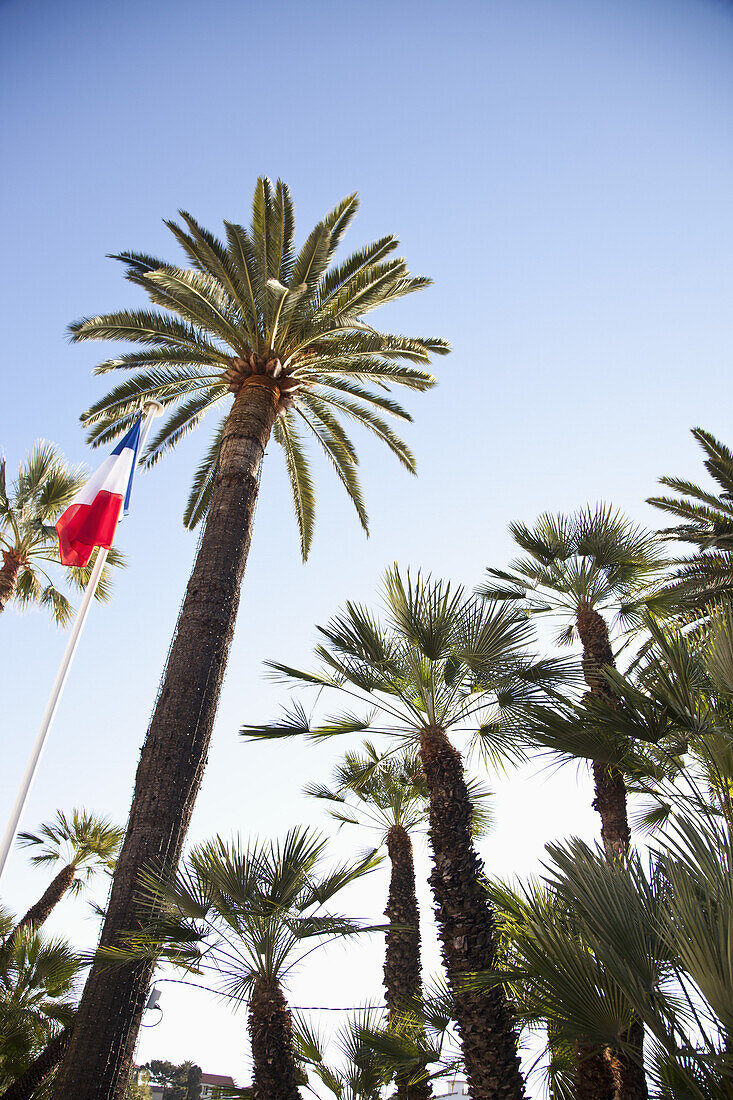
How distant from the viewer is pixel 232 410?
977 cm

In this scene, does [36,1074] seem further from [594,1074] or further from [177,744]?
[594,1074]

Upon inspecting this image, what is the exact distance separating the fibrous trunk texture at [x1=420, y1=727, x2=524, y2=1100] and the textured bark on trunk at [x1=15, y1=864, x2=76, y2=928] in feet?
30.2

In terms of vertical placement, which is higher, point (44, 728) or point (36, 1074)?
point (44, 728)

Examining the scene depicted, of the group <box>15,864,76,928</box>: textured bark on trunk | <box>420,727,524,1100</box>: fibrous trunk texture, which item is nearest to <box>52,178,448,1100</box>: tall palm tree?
<box>420,727,524,1100</box>: fibrous trunk texture

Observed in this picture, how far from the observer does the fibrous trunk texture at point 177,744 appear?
5469mm

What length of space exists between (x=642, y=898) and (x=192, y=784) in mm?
4411

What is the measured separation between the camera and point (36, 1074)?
8180mm

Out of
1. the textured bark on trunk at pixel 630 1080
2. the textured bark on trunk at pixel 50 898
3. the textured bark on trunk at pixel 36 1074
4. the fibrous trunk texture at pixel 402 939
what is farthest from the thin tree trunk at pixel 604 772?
the textured bark on trunk at pixel 50 898

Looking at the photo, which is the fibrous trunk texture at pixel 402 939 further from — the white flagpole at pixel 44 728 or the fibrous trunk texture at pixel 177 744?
the white flagpole at pixel 44 728

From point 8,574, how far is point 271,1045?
10.9 m

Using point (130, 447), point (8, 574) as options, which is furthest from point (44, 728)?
point (8, 574)

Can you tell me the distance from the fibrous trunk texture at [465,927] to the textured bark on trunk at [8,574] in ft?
31.7

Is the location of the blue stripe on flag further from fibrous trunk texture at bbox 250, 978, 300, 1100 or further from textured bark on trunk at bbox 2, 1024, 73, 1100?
textured bark on trunk at bbox 2, 1024, 73, 1100

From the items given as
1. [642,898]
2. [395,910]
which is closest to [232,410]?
[395,910]
